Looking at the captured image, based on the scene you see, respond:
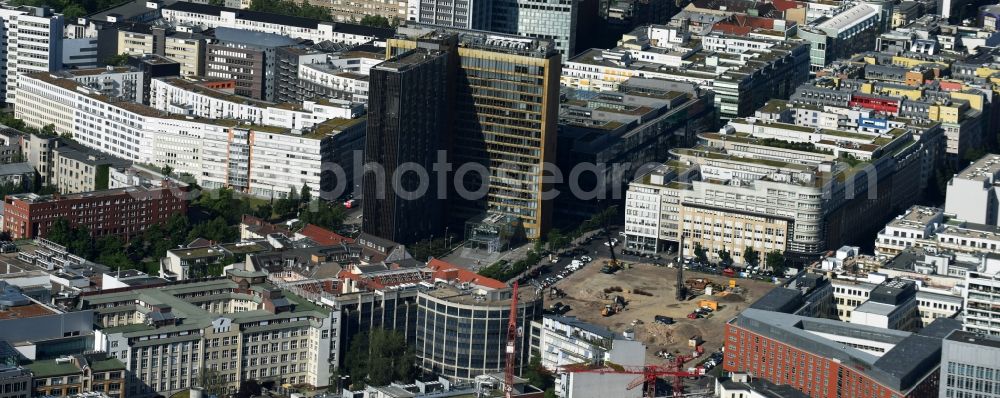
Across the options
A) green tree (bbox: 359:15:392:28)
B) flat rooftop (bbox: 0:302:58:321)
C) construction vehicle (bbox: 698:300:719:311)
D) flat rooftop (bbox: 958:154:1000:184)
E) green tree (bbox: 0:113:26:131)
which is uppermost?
green tree (bbox: 359:15:392:28)

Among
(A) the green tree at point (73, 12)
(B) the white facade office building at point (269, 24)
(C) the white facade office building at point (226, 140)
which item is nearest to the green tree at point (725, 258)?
(C) the white facade office building at point (226, 140)

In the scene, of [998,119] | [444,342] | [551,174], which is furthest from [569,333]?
[998,119]

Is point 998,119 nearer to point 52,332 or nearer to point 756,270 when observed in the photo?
point 756,270

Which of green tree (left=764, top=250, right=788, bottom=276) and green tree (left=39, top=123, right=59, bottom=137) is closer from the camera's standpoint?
green tree (left=764, top=250, right=788, bottom=276)

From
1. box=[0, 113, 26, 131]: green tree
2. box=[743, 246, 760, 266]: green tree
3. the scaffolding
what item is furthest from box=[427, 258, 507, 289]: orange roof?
box=[0, 113, 26, 131]: green tree

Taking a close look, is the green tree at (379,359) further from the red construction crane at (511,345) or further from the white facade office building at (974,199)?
the white facade office building at (974,199)

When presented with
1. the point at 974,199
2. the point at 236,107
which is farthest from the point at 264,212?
the point at 974,199

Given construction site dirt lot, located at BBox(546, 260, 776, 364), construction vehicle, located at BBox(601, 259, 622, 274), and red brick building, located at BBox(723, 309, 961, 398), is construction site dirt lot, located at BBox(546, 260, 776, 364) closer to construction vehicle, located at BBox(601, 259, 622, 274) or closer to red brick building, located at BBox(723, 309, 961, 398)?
construction vehicle, located at BBox(601, 259, 622, 274)
